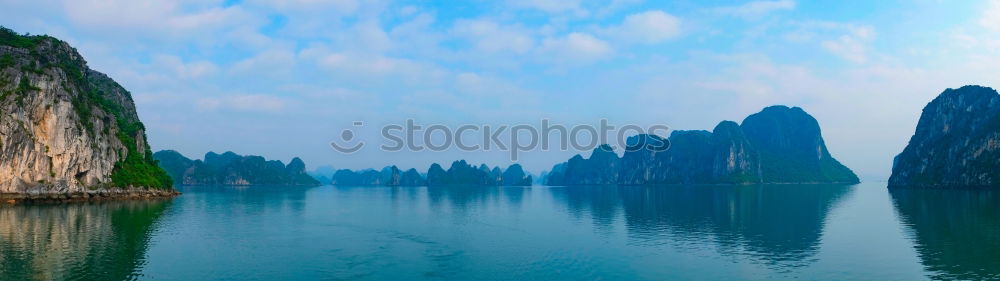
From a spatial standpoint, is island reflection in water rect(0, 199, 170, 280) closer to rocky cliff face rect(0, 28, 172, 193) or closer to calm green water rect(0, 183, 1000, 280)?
calm green water rect(0, 183, 1000, 280)

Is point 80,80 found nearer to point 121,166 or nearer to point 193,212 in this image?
point 121,166

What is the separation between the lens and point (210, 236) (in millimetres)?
66688

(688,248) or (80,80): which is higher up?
(80,80)

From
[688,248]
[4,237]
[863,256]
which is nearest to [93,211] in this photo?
[4,237]

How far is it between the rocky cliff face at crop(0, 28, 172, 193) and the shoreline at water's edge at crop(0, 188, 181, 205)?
101cm

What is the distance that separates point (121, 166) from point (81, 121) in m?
20.2

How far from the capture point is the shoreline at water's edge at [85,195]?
10344 cm

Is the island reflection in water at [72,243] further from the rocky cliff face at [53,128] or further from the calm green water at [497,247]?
the rocky cliff face at [53,128]

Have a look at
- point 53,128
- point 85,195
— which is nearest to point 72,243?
point 53,128

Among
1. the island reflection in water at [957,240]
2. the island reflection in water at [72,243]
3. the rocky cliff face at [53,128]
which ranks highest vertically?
the rocky cliff face at [53,128]

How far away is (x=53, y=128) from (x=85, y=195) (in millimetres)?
15977

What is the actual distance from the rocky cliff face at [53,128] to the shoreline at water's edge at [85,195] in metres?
→ 1.01

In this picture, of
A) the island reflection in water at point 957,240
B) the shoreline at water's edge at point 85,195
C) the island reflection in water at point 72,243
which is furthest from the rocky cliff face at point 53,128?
the island reflection in water at point 957,240

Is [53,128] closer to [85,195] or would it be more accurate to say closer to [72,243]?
[85,195]
